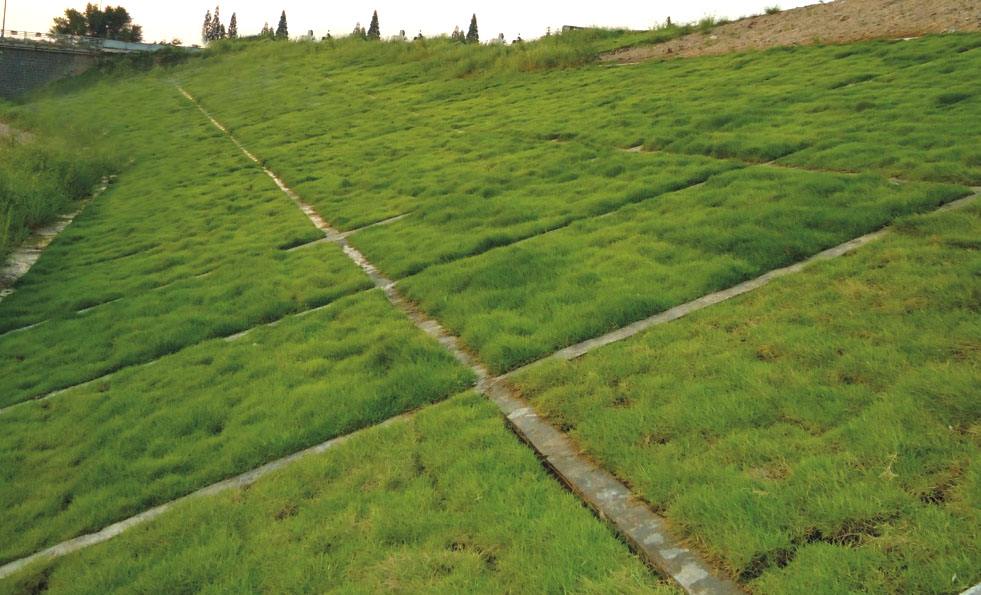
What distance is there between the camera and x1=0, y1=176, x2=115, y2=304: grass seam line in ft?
41.4

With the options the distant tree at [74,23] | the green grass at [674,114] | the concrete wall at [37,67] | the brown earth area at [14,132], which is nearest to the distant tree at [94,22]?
the distant tree at [74,23]

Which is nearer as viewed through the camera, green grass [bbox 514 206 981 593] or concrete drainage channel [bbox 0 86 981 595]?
green grass [bbox 514 206 981 593]

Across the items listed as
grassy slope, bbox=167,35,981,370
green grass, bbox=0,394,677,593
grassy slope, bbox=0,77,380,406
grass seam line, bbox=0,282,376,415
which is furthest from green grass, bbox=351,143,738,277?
green grass, bbox=0,394,677,593

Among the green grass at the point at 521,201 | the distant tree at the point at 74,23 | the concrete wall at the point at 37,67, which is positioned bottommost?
the green grass at the point at 521,201

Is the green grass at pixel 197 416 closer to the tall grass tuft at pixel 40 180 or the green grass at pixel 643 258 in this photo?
the green grass at pixel 643 258

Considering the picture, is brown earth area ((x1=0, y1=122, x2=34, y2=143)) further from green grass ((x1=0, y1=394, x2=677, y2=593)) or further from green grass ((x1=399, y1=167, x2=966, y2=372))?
green grass ((x1=0, y1=394, x2=677, y2=593))

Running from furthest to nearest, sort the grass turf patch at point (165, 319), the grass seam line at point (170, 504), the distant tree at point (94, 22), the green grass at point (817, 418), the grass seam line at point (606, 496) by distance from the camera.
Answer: the distant tree at point (94, 22) → the grass turf patch at point (165, 319) → the grass seam line at point (170, 504) → the grass seam line at point (606, 496) → the green grass at point (817, 418)

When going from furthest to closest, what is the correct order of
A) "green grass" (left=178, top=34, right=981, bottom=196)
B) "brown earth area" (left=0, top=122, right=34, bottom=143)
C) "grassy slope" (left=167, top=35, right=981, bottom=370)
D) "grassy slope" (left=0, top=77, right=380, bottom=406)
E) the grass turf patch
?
"brown earth area" (left=0, top=122, right=34, bottom=143), "green grass" (left=178, top=34, right=981, bottom=196), "grassy slope" (left=0, top=77, right=380, bottom=406), the grass turf patch, "grassy slope" (left=167, top=35, right=981, bottom=370)

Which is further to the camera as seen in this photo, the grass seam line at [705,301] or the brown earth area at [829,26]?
the brown earth area at [829,26]

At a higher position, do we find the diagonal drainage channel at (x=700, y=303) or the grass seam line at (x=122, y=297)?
the diagonal drainage channel at (x=700, y=303)

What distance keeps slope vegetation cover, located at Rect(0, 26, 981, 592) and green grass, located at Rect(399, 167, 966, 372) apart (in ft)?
0.16

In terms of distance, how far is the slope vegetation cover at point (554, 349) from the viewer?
3.70 meters

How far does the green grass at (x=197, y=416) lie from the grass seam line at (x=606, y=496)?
1.94ft

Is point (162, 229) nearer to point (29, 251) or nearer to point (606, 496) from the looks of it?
point (29, 251)
